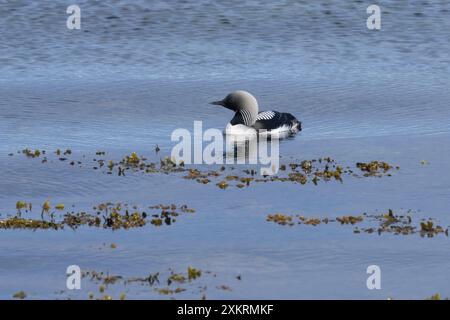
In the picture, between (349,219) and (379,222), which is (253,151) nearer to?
(349,219)

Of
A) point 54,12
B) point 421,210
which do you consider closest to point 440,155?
point 421,210

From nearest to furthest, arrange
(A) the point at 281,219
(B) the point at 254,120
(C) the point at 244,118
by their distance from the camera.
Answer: (A) the point at 281,219 → (C) the point at 244,118 → (B) the point at 254,120

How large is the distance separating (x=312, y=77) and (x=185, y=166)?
10.6 meters

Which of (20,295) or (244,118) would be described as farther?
(244,118)

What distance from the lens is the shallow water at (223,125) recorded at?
631 inches

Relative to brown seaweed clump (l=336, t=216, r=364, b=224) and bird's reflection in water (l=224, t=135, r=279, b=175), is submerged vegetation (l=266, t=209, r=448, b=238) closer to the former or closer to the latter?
brown seaweed clump (l=336, t=216, r=364, b=224)

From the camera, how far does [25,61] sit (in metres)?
33.9

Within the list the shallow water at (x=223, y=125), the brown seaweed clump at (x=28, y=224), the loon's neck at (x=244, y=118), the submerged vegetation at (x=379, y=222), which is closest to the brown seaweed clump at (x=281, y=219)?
the submerged vegetation at (x=379, y=222)

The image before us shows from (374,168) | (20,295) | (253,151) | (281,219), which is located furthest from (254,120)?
(20,295)

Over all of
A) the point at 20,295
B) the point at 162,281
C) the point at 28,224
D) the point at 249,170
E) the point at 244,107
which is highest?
the point at 244,107

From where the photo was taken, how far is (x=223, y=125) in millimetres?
26562

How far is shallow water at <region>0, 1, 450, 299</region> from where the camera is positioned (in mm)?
16016
